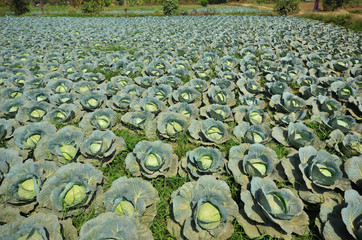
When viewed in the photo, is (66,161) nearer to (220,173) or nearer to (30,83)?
(220,173)

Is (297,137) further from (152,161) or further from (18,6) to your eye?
(18,6)

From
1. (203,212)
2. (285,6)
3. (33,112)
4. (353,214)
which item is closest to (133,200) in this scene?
(203,212)

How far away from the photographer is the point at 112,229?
166 cm

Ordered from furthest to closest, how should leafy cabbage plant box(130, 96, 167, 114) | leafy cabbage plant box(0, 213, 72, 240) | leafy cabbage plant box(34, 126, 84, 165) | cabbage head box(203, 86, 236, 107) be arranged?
cabbage head box(203, 86, 236, 107)
leafy cabbage plant box(130, 96, 167, 114)
leafy cabbage plant box(34, 126, 84, 165)
leafy cabbage plant box(0, 213, 72, 240)

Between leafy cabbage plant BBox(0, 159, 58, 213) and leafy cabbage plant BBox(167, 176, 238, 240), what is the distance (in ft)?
5.03

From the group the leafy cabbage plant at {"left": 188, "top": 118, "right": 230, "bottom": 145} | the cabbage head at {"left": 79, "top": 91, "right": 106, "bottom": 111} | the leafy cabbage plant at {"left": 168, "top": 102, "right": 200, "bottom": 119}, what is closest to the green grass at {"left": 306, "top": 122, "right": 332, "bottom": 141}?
the leafy cabbage plant at {"left": 188, "top": 118, "right": 230, "bottom": 145}

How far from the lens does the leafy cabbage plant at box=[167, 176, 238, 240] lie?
179cm

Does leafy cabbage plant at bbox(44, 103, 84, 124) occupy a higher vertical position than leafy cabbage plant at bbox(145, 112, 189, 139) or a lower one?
higher

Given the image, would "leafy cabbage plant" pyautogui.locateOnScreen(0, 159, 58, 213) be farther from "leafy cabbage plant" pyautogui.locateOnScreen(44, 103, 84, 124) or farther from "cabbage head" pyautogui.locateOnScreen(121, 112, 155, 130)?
"cabbage head" pyautogui.locateOnScreen(121, 112, 155, 130)

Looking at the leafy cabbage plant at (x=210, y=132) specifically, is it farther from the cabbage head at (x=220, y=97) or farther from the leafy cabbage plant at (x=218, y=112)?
the cabbage head at (x=220, y=97)

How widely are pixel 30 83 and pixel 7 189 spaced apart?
11.2 feet

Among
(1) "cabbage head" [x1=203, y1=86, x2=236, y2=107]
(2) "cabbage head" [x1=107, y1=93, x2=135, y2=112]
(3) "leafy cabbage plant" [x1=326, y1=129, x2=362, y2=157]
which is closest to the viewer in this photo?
(3) "leafy cabbage plant" [x1=326, y1=129, x2=362, y2=157]

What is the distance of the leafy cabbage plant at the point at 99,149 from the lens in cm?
256

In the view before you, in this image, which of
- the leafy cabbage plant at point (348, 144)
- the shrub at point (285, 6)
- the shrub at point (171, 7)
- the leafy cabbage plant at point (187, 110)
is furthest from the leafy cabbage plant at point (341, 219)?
the shrub at point (285, 6)
